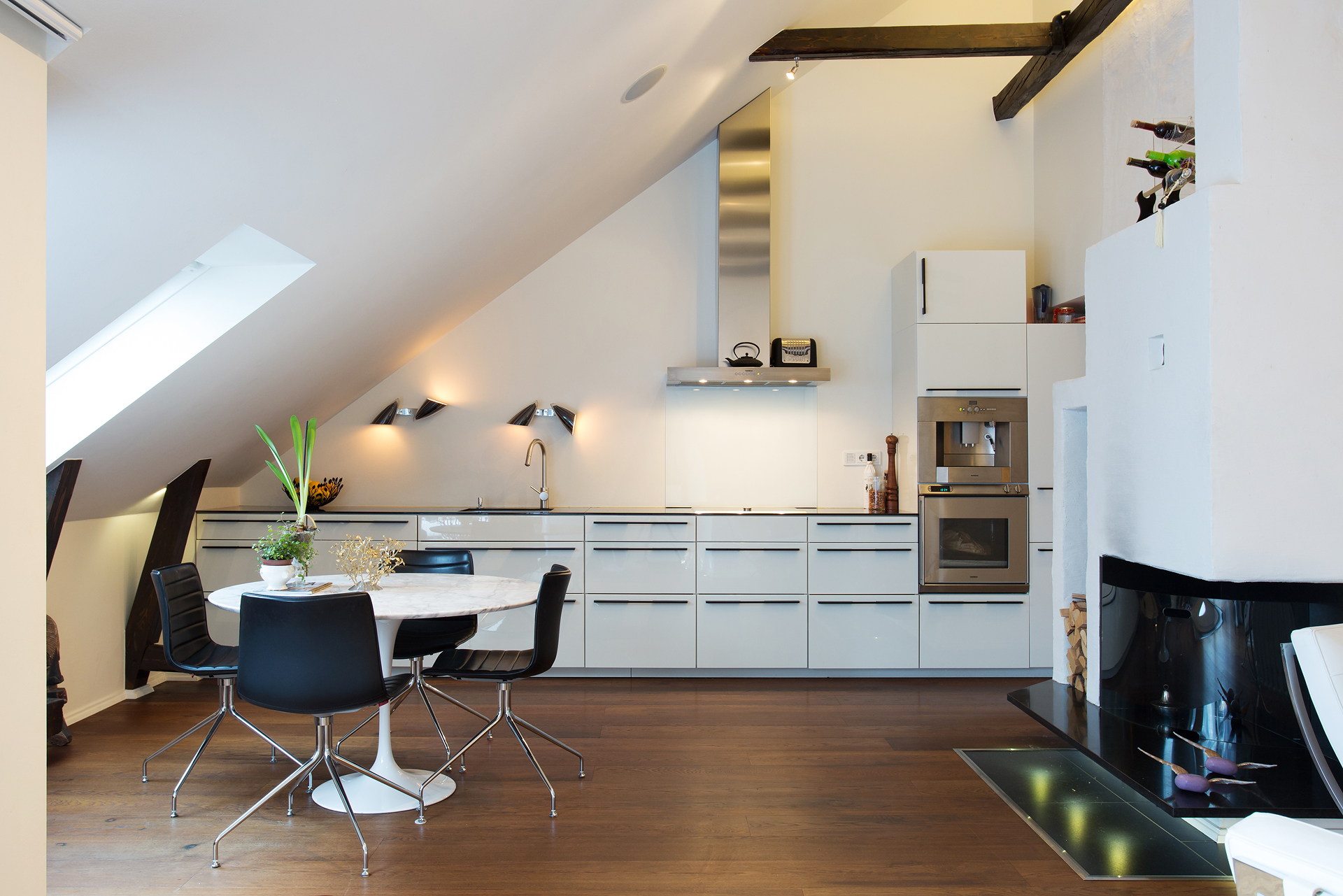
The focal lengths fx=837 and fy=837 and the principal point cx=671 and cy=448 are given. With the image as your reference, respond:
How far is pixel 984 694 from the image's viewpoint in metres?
4.50

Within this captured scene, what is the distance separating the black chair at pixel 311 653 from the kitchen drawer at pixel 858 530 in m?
2.73

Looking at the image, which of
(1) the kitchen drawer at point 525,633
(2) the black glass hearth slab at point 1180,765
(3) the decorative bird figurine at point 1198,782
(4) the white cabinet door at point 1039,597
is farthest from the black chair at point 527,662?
(4) the white cabinet door at point 1039,597

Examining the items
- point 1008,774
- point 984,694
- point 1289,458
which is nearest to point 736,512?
point 984,694

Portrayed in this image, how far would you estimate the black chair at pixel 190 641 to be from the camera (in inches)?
121

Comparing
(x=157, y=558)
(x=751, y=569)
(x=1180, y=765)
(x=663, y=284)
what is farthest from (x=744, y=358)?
(x=157, y=558)

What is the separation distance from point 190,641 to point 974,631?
12.8ft

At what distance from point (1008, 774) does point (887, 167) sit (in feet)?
12.2

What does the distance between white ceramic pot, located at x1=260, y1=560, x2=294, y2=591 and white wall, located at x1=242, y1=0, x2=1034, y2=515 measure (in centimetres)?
223

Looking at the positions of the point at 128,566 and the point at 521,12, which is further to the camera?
the point at 128,566

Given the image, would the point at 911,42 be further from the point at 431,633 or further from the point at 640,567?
the point at 431,633

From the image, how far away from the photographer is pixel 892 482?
499 cm

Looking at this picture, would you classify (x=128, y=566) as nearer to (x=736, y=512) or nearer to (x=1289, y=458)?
(x=736, y=512)

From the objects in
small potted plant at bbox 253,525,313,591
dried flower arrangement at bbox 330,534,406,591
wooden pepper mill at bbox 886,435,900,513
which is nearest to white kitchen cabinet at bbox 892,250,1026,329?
wooden pepper mill at bbox 886,435,900,513

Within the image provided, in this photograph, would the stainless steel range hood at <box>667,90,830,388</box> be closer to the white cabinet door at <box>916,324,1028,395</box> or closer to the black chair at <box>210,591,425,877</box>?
the white cabinet door at <box>916,324,1028,395</box>
